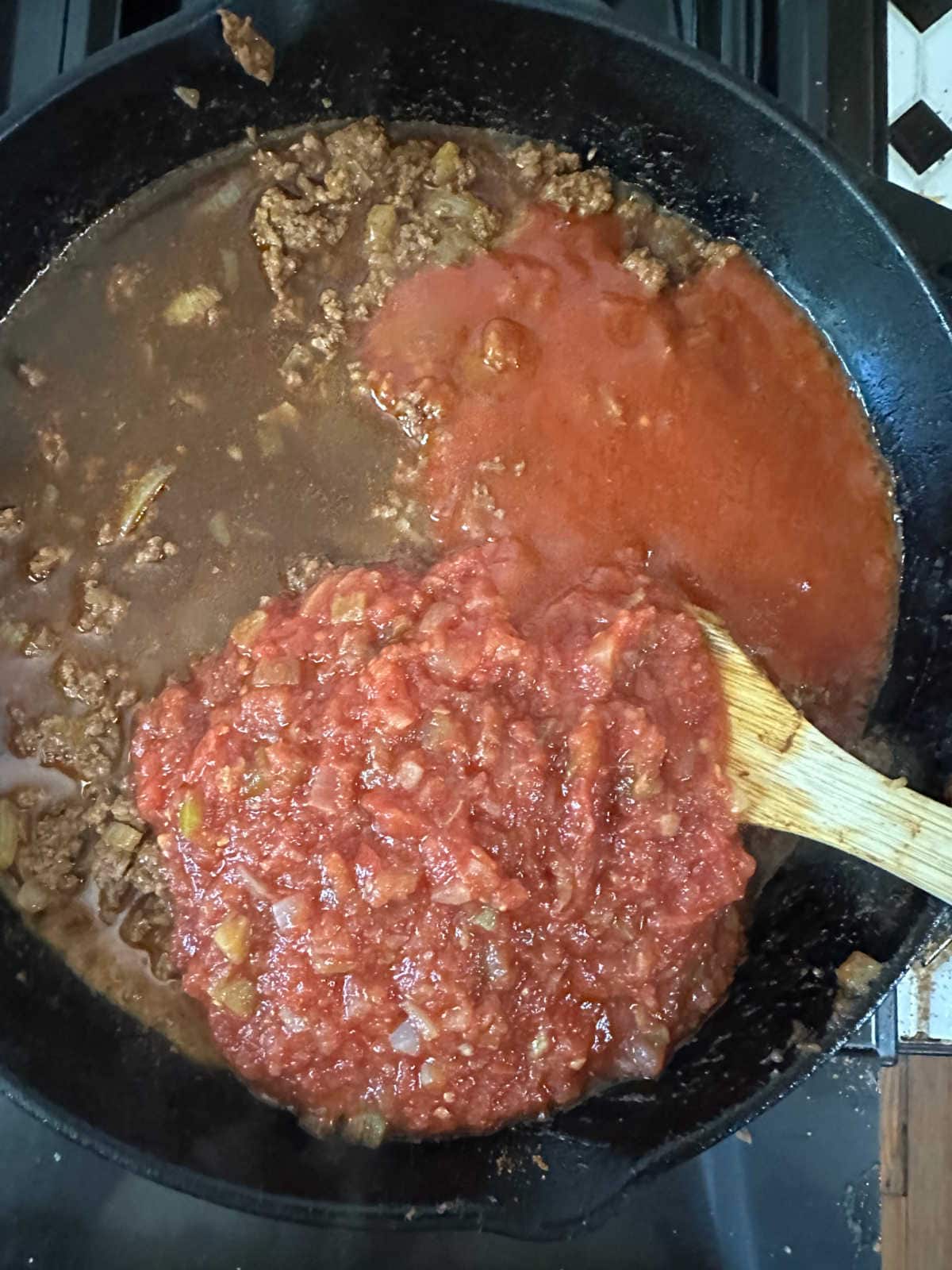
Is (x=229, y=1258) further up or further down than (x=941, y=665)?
further down

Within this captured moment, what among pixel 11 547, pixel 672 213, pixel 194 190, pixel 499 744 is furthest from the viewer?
pixel 672 213

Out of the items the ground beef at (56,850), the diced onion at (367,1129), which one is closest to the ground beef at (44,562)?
the ground beef at (56,850)

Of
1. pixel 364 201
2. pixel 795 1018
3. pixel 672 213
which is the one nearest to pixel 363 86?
pixel 364 201

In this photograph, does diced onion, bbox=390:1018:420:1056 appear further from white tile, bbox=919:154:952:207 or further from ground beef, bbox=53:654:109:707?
white tile, bbox=919:154:952:207

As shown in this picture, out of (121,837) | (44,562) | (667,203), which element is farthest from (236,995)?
(667,203)

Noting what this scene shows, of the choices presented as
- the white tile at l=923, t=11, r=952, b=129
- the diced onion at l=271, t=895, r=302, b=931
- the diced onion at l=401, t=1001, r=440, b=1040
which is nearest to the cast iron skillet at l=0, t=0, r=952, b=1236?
the diced onion at l=401, t=1001, r=440, b=1040

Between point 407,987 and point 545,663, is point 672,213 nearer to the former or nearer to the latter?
point 545,663
